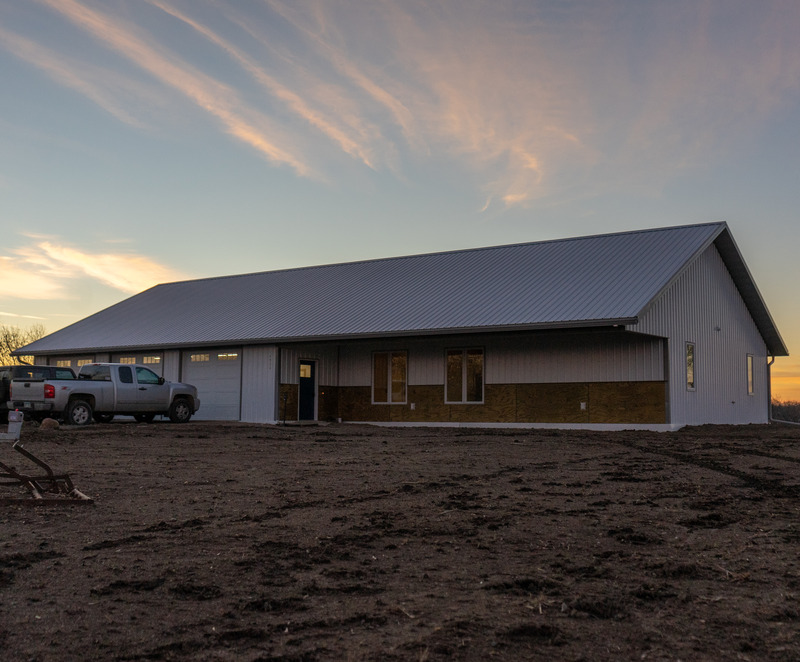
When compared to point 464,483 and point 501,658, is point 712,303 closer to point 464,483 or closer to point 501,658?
point 464,483

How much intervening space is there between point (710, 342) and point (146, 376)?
16494 millimetres

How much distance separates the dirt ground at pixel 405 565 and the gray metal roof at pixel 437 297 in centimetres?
985

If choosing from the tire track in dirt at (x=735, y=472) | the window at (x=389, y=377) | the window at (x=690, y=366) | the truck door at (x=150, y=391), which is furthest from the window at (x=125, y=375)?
the window at (x=690, y=366)

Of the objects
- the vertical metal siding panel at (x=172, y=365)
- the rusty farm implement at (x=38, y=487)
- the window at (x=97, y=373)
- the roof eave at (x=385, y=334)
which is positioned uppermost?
the roof eave at (x=385, y=334)

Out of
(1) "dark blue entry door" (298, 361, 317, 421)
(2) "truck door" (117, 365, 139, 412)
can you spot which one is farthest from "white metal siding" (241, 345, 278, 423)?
(2) "truck door" (117, 365, 139, 412)

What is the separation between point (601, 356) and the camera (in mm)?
21484

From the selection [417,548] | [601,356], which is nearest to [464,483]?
[417,548]

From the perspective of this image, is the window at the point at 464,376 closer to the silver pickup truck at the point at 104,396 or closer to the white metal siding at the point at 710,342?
the white metal siding at the point at 710,342

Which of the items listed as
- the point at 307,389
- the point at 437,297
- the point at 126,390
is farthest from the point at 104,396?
the point at 437,297

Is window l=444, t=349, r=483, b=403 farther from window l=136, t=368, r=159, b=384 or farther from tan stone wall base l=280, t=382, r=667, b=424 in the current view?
window l=136, t=368, r=159, b=384

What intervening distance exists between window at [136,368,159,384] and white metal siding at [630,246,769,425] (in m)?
13.5

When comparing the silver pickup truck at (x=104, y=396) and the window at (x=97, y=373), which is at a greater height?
the window at (x=97, y=373)

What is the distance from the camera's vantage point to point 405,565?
5.99 meters

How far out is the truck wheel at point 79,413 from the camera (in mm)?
21766
